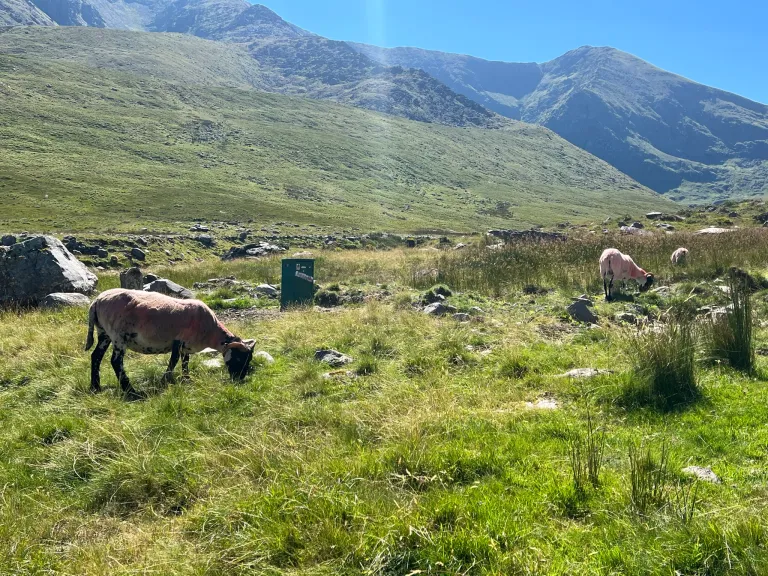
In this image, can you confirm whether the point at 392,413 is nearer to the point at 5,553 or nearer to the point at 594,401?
the point at 594,401

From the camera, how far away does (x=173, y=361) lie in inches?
332

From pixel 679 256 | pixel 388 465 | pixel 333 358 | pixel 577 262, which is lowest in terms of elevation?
pixel 333 358

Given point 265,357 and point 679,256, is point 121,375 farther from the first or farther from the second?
point 679,256

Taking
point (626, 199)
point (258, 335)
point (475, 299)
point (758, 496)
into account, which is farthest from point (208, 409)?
point (626, 199)

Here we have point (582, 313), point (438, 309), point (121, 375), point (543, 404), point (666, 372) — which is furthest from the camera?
point (438, 309)

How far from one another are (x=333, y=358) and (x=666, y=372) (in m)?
5.69

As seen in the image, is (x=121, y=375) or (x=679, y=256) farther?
(x=679, y=256)

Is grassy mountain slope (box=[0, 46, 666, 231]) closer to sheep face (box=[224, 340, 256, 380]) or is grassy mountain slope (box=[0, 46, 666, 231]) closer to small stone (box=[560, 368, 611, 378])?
sheep face (box=[224, 340, 256, 380])

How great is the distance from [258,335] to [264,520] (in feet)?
26.0

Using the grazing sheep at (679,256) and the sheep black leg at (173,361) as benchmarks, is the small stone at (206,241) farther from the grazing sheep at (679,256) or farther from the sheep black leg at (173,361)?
the grazing sheep at (679,256)

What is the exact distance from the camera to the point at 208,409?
279 inches

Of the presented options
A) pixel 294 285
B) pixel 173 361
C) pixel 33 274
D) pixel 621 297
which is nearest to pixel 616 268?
pixel 621 297

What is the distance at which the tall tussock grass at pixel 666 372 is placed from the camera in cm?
651

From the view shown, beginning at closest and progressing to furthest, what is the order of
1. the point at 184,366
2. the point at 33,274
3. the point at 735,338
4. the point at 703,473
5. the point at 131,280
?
the point at 703,473
the point at 735,338
the point at 184,366
the point at 131,280
the point at 33,274
